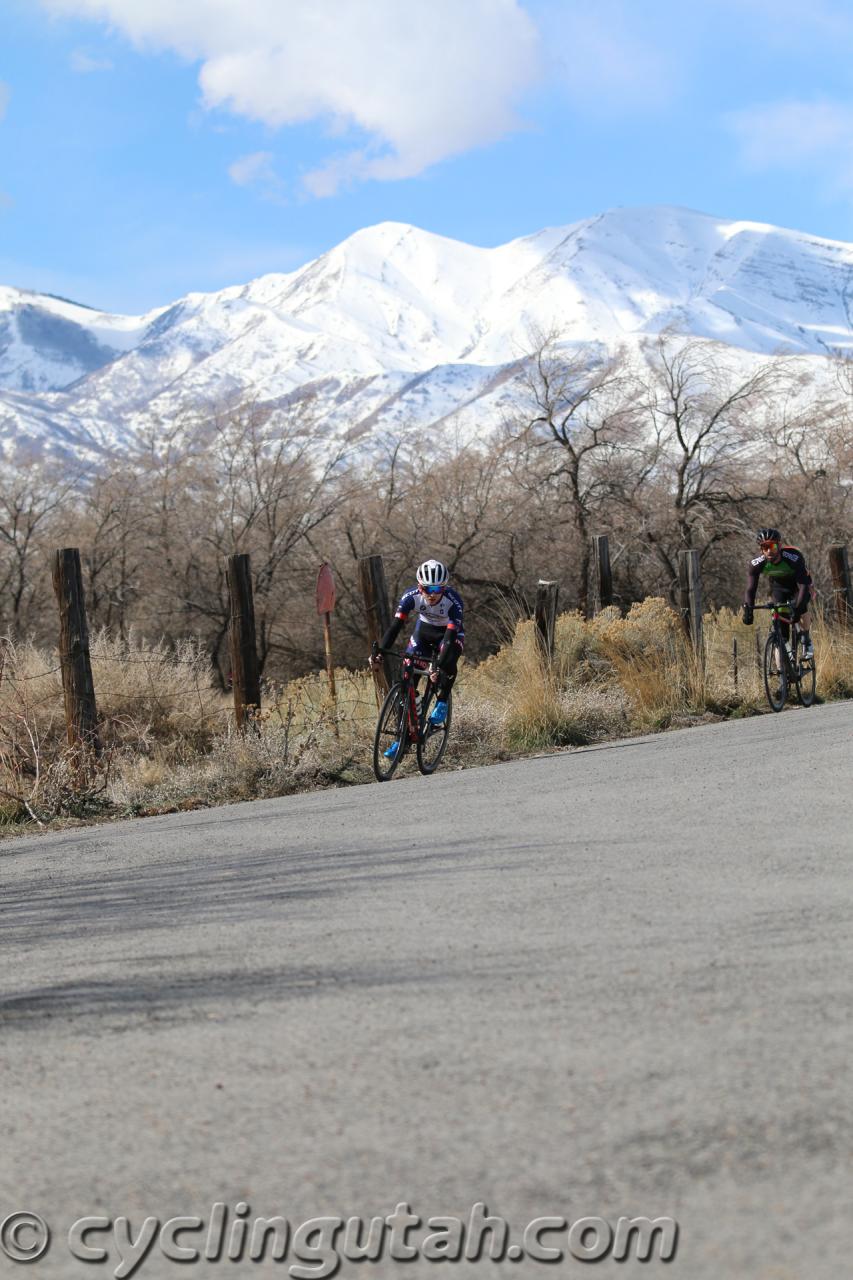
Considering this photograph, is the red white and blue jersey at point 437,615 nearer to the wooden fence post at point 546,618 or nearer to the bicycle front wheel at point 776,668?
the wooden fence post at point 546,618

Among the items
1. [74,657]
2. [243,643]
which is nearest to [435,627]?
[243,643]

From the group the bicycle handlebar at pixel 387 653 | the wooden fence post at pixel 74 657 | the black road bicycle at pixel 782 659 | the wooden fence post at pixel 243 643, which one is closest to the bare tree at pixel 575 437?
the black road bicycle at pixel 782 659

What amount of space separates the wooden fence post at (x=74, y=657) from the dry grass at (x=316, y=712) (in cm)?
22

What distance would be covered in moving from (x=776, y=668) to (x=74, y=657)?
831 centimetres

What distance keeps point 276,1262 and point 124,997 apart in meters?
2.09

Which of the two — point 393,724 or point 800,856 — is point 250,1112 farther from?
point 393,724

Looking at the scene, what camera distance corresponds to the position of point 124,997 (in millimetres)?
4945

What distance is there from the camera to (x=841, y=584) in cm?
2283

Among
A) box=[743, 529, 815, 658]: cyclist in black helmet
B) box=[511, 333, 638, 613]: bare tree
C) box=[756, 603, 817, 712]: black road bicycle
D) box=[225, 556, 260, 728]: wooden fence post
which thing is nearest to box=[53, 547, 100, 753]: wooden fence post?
box=[225, 556, 260, 728]: wooden fence post

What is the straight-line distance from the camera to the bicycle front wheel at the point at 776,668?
1683 cm

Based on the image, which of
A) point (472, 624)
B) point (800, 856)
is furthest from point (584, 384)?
point (800, 856)

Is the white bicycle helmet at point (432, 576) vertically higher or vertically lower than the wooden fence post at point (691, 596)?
higher

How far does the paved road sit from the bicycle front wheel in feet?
29.9

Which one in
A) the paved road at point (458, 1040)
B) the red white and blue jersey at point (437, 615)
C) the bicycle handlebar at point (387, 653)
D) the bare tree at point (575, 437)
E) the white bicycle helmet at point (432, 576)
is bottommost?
the paved road at point (458, 1040)
